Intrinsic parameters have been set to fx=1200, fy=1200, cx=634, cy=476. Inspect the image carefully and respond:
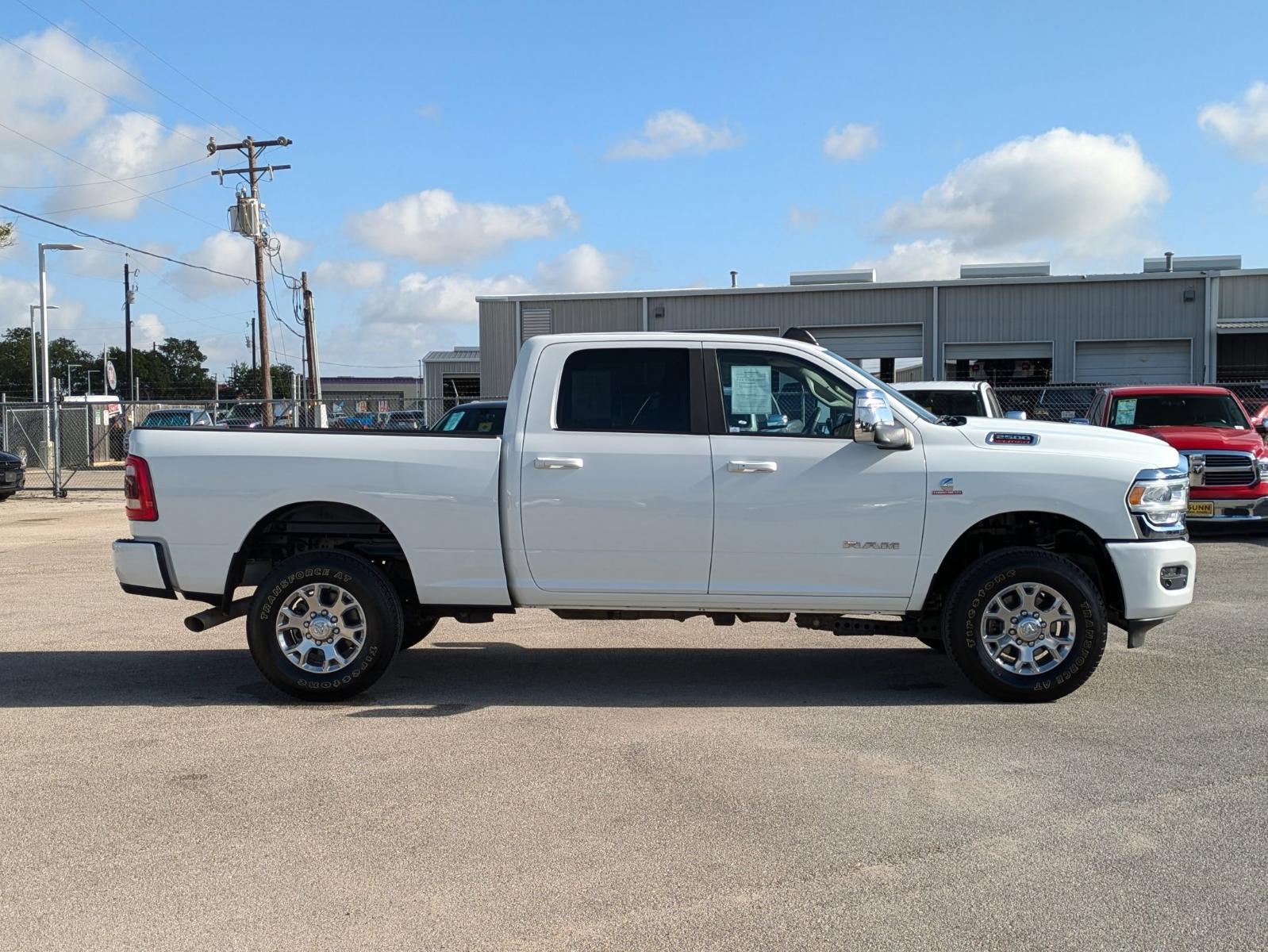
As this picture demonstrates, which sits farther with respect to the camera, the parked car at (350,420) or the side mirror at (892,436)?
the parked car at (350,420)

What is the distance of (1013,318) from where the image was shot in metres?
33.9

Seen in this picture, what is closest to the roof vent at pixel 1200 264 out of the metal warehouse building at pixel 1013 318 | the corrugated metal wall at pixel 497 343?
the metal warehouse building at pixel 1013 318

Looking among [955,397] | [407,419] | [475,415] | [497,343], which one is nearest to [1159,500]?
[955,397]

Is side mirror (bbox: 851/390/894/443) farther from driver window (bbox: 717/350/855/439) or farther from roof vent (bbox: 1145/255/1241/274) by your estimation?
roof vent (bbox: 1145/255/1241/274)

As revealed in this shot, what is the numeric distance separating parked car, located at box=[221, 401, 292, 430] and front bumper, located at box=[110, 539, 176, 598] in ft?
54.2

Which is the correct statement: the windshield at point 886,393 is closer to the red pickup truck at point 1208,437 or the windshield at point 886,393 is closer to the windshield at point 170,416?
the red pickup truck at point 1208,437

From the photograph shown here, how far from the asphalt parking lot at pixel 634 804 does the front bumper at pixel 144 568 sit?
67 cm

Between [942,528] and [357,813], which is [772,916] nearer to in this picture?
[357,813]

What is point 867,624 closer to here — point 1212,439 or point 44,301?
point 1212,439

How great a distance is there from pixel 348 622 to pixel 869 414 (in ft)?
10.2

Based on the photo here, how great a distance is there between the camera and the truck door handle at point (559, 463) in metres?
6.60

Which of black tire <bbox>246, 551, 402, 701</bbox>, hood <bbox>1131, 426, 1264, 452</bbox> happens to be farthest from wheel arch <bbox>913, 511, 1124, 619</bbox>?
hood <bbox>1131, 426, 1264, 452</bbox>

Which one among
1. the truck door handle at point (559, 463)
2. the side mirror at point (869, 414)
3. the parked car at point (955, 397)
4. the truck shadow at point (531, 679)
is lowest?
the truck shadow at point (531, 679)

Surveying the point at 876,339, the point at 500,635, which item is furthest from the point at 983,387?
the point at 876,339
